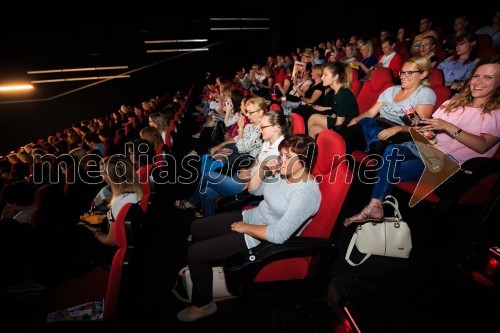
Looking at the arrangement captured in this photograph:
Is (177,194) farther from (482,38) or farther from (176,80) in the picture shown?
(176,80)

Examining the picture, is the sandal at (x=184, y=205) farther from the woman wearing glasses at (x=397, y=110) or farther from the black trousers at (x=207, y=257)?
the woman wearing glasses at (x=397, y=110)

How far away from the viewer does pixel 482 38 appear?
3441mm

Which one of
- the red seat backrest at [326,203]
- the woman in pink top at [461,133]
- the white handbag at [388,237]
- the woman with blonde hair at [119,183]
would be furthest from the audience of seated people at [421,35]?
the woman with blonde hair at [119,183]

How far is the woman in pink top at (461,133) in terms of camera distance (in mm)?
1591

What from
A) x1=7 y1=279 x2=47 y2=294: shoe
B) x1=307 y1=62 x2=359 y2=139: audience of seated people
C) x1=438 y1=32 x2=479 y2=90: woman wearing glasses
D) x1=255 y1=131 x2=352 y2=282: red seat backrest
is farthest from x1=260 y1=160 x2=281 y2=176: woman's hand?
x1=438 y1=32 x2=479 y2=90: woman wearing glasses

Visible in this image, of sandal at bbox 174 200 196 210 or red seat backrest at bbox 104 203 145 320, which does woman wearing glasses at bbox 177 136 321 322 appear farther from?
sandal at bbox 174 200 196 210

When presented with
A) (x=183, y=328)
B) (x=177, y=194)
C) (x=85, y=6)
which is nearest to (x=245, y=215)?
(x=183, y=328)

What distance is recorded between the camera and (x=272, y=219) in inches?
57.9

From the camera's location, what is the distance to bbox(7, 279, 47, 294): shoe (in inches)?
65.4

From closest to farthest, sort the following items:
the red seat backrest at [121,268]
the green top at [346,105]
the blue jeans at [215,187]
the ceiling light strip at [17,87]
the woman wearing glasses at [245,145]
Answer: the red seat backrest at [121,268] → the blue jeans at [215,187] → the woman wearing glasses at [245,145] → the green top at [346,105] → the ceiling light strip at [17,87]

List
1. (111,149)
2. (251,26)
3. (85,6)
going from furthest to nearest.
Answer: (251,26), (85,6), (111,149)

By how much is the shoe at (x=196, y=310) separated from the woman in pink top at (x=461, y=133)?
1140 millimetres

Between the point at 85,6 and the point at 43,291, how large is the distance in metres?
9.72

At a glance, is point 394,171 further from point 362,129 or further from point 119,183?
point 119,183
